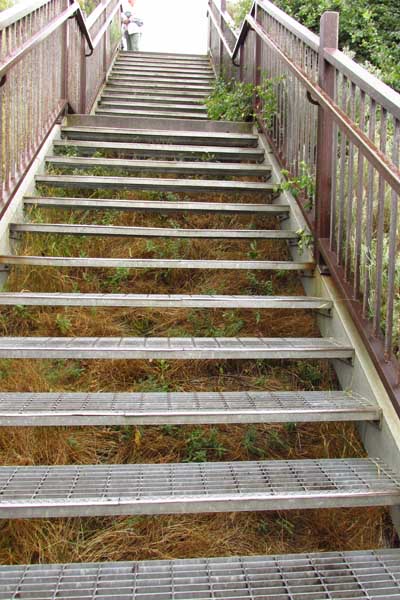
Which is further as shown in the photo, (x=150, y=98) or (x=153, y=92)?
(x=153, y=92)

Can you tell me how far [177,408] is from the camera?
5.39 feet

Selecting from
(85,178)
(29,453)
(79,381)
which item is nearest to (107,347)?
(79,381)

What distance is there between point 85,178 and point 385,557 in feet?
8.21

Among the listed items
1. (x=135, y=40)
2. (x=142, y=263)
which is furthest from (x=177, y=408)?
(x=135, y=40)

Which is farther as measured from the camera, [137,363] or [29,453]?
[137,363]

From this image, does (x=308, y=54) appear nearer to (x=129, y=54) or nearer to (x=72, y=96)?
(x=72, y=96)

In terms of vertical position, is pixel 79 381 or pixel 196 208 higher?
pixel 196 208

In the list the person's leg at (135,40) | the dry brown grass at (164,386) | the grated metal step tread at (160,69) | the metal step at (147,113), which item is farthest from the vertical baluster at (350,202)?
the person's leg at (135,40)

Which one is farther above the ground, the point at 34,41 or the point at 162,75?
the point at 162,75

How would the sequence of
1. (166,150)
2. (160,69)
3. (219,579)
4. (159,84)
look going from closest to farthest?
(219,579) → (166,150) → (159,84) → (160,69)

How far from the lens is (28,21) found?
2.71 m

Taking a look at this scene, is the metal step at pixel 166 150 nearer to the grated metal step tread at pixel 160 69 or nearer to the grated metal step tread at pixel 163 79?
the grated metal step tread at pixel 163 79

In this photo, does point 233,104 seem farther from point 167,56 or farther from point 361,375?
point 167,56

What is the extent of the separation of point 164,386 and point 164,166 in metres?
1.81
